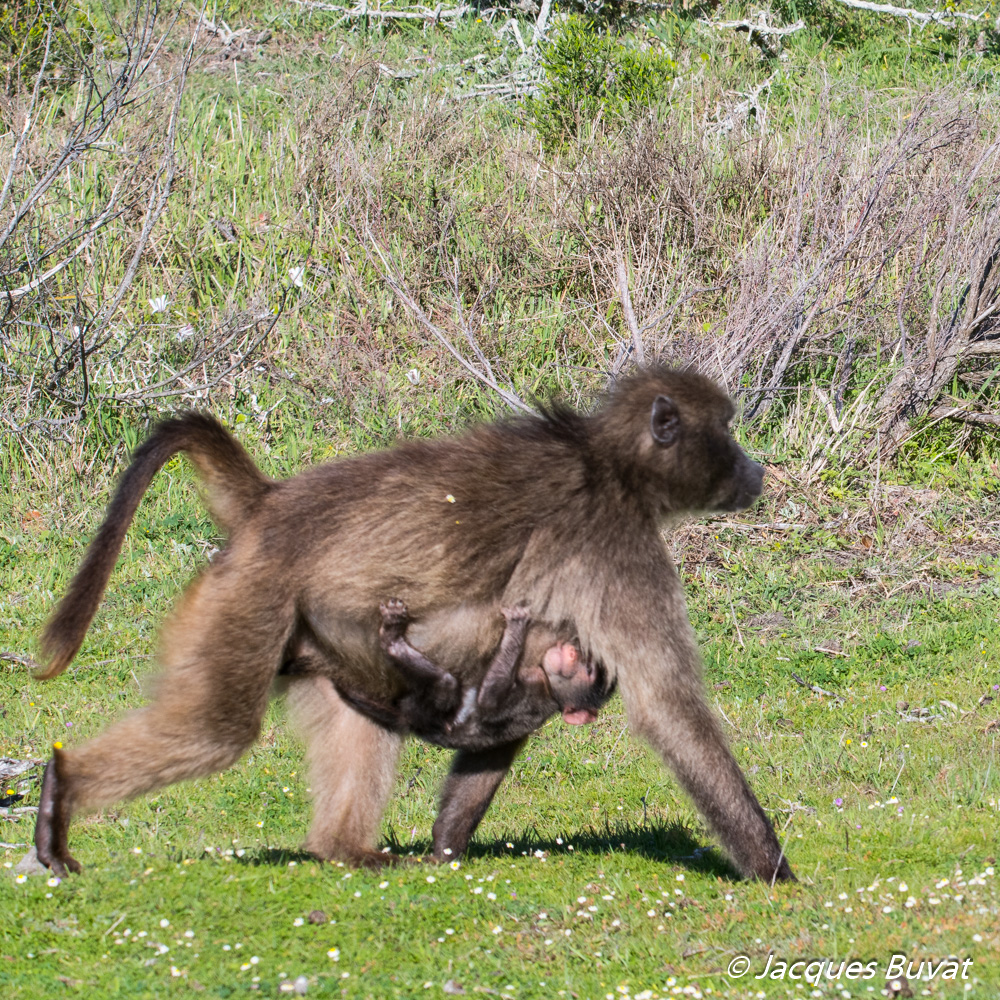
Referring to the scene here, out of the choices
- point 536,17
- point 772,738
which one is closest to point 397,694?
point 772,738

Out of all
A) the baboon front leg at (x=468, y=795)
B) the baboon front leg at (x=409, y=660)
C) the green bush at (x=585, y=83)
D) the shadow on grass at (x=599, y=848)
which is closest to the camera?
the baboon front leg at (x=409, y=660)

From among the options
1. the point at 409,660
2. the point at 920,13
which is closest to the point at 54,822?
the point at 409,660

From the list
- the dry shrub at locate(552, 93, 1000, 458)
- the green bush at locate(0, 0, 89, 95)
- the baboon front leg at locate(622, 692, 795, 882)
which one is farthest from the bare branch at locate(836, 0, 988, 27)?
the baboon front leg at locate(622, 692, 795, 882)

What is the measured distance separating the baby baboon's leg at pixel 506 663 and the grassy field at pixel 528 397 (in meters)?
0.65

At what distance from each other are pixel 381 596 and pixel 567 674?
82 cm

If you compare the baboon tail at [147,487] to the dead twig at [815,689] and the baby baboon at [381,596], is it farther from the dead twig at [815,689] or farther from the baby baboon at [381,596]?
the dead twig at [815,689]

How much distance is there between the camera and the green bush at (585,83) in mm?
12641

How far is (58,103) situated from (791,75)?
7.58 m

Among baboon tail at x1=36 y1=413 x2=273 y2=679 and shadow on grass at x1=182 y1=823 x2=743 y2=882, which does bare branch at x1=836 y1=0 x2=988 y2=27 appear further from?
baboon tail at x1=36 y1=413 x2=273 y2=679

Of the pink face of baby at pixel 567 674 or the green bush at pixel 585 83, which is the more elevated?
the green bush at pixel 585 83

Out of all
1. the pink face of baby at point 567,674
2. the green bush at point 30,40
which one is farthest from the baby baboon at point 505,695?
the green bush at point 30,40

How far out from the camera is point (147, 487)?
16.2ft

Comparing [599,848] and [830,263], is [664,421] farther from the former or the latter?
Answer: [830,263]

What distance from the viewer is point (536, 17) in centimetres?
1559
